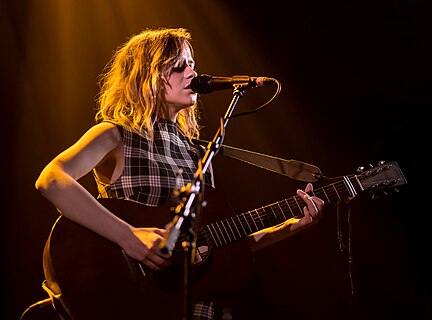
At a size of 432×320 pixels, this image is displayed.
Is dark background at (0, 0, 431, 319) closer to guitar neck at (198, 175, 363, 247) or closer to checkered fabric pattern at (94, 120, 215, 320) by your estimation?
guitar neck at (198, 175, 363, 247)

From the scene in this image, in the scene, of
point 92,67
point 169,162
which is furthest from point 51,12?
point 169,162

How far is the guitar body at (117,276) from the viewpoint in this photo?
185cm

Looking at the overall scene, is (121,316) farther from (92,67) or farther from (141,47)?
(92,67)

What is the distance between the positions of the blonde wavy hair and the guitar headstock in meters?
0.92

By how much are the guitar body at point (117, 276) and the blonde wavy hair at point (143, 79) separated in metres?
0.46

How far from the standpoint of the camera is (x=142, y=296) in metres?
1.91

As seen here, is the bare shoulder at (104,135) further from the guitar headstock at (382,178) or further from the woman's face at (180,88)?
the guitar headstock at (382,178)

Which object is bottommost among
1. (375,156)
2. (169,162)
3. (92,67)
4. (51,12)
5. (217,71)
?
(375,156)

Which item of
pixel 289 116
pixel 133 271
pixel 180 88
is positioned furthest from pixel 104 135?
pixel 289 116

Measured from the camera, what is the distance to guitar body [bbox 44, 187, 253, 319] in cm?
185

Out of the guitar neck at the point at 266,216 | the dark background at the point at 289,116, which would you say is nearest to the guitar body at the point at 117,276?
the guitar neck at the point at 266,216

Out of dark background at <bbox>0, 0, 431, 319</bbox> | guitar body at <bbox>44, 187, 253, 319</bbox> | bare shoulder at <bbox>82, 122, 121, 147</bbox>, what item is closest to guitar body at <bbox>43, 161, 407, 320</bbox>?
guitar body at <bbox>44, 187, 253, 319</bbox>

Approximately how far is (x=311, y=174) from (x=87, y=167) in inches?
46.4

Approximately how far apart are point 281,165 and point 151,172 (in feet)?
2.79
